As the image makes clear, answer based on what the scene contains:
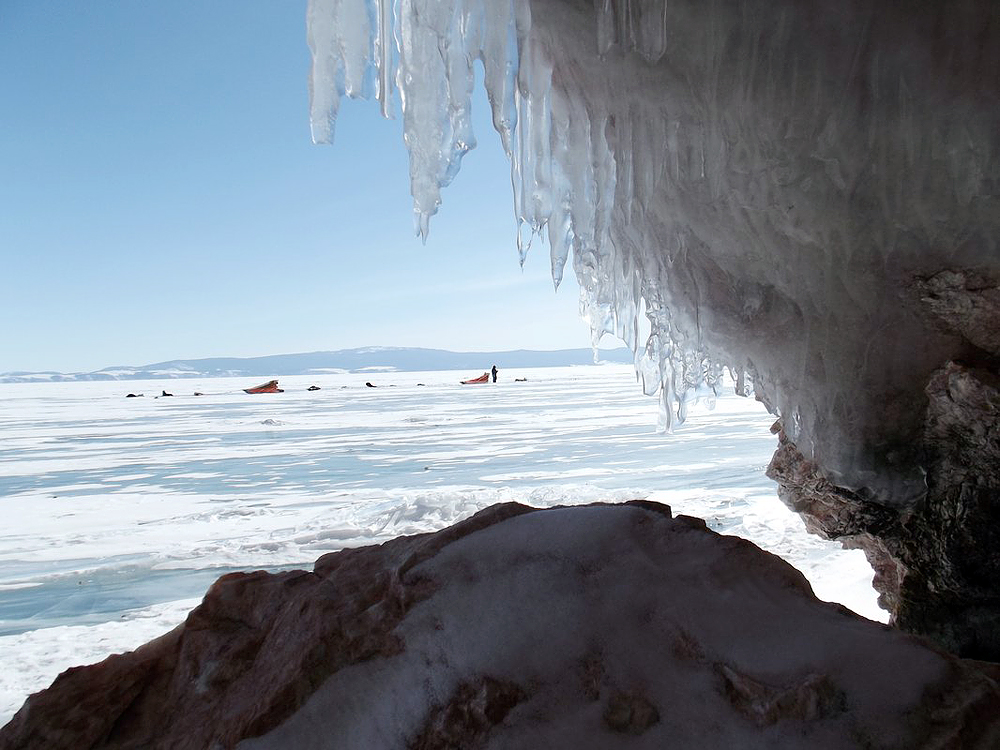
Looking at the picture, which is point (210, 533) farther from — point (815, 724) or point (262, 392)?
point (262, 392)

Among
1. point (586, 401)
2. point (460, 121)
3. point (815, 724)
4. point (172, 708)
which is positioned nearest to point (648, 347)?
point (460, 121)

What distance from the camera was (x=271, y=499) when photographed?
22.3 feet

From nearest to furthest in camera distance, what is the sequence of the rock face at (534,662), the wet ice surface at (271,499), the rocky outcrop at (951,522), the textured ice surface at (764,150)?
the rock face at (534,662)
the textured ice surface at (764,150)
the rocky outcrop at (951,522)
the wet ice surface at (271,499)

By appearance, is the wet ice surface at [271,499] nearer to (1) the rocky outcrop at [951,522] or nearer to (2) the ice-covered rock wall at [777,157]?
(1) the rocky outcrop at [951,522]

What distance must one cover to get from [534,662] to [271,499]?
5.76 meters

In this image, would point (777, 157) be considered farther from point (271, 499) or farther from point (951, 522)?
point (271, 499)

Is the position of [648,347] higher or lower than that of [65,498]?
higher

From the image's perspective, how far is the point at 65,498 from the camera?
7125mm

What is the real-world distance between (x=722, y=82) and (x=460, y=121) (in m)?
0.92

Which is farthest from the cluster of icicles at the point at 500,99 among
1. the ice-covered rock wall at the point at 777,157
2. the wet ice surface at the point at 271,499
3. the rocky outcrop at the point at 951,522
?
the wet ice surface at the point at 271,499

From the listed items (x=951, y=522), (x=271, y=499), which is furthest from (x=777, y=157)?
(x=271, y=499)

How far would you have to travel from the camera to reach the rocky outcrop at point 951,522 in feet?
7.93

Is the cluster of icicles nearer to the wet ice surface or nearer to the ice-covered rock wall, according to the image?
the ice-covered rock wall

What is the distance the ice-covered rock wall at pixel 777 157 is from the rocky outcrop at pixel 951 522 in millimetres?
43
